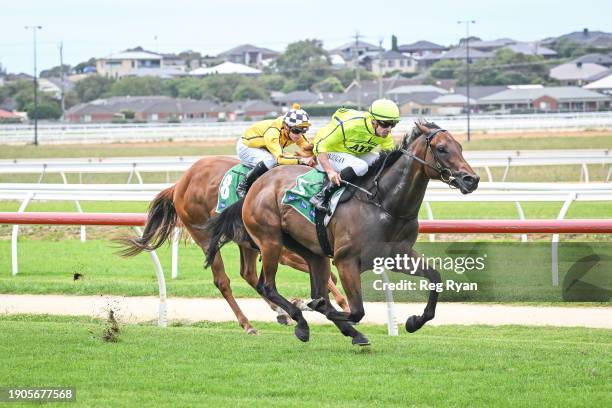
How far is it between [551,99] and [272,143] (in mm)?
74282

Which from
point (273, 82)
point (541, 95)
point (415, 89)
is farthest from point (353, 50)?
point (541, 95)

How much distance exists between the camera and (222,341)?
25.3 ft

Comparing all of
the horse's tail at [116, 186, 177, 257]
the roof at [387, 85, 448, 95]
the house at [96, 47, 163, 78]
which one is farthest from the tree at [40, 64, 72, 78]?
the horse's tail at [116, 186, 177, 257]

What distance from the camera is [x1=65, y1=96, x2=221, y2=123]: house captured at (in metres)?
84.5

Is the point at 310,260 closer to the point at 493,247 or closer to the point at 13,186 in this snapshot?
the point at 493,247

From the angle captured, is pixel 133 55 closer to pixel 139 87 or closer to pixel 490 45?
pixel 139 87

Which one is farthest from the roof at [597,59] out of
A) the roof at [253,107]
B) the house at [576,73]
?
the roof at [253,107]

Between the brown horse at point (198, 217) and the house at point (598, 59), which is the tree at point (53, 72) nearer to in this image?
the house at point (598, 59)

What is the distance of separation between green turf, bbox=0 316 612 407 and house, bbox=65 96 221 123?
75987 mm

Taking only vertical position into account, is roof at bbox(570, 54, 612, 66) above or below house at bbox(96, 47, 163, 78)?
below

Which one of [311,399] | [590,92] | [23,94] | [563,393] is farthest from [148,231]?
[23,94]

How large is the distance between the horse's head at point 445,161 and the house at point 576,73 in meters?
94.7

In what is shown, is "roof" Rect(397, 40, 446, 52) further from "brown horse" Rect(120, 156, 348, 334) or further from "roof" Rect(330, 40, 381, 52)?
"brown horse" Rect(120, 156, 348, 334)

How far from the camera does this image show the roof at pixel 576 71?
9906cm
